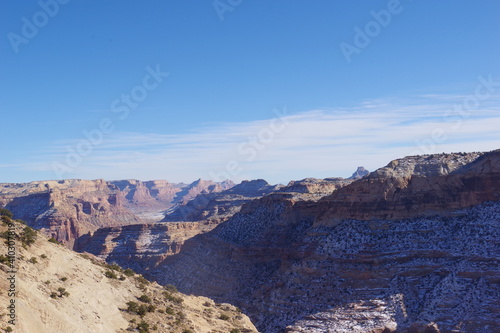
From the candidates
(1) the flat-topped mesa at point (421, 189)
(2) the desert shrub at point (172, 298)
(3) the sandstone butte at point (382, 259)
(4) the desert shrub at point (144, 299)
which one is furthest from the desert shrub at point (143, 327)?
(1) the flat-topped mesa at point (421, 189)

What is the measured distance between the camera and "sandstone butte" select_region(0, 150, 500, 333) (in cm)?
5231

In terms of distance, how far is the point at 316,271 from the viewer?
60.9m

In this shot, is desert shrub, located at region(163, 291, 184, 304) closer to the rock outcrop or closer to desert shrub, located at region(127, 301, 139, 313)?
the rock outcrop

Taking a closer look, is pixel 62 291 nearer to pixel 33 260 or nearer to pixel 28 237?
pixel 33 260

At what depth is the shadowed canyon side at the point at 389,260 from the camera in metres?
52.2

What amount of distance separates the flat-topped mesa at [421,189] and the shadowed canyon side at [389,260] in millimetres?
126

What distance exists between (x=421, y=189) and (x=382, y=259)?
1149 centimetres

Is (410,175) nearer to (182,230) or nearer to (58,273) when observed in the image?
(58,273)

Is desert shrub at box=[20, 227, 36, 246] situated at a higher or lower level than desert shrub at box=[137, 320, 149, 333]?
higher

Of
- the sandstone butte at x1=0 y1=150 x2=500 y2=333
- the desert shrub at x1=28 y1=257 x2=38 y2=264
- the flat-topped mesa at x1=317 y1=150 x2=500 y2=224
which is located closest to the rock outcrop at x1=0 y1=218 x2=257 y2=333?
the desert shrub at x1=28 y1=257 x2=38 y2=264

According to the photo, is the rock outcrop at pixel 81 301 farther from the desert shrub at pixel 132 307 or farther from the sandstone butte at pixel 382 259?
the sandstone butte at pixel 382 259

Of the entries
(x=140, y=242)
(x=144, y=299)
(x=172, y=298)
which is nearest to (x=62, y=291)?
(x=144, y=299)

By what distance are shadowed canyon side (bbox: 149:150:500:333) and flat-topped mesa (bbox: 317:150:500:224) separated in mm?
126

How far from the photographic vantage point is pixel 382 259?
192 ft
